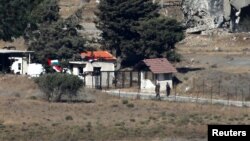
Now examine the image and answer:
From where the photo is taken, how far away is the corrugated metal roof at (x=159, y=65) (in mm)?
89375

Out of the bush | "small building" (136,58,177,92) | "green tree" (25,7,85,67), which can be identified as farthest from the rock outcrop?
the bush

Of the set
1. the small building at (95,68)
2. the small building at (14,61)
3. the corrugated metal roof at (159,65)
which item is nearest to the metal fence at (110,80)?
the small building at (95,68)

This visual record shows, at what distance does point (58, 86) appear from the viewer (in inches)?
3132

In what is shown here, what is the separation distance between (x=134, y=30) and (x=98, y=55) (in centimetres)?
427

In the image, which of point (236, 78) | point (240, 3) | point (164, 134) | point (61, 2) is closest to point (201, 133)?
point (164, 134)

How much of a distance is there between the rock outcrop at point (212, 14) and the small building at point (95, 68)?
25.9 meters

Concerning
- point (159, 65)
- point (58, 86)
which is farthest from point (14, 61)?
point (58, 86)

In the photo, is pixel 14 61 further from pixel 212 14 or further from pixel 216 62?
pixel 212 14

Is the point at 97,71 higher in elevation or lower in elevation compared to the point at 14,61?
lower

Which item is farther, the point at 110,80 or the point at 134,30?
the point at 134,30

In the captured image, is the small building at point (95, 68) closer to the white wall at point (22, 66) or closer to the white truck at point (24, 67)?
the white truck at point (24, 67)

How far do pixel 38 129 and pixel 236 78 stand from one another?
27.3m

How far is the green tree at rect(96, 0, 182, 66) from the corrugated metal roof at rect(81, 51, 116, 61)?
197cm

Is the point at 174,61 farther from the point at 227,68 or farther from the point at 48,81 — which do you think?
the point at 48,81
